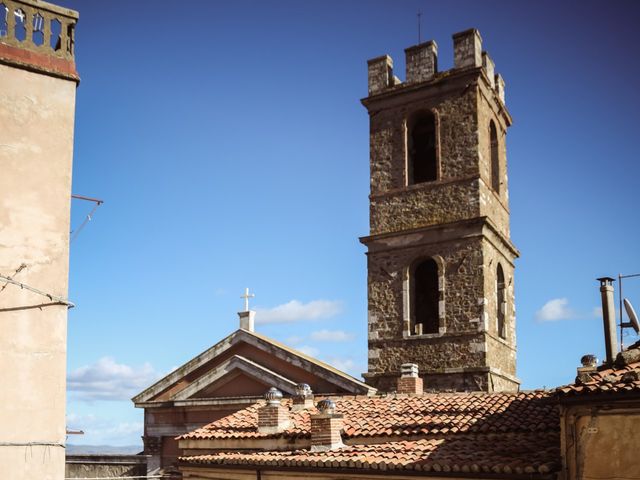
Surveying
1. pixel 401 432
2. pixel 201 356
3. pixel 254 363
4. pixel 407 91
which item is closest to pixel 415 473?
pixel 401 432

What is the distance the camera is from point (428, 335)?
22469 mm

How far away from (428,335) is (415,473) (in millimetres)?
9394

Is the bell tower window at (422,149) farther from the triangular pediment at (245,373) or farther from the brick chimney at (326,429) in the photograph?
the brick chimney at (326,429)

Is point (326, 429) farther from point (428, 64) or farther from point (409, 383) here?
point (428, 64)

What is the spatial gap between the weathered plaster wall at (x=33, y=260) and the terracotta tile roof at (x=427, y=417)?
5.99 meters

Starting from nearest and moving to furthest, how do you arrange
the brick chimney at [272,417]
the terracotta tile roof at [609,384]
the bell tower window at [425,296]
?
1. the terracotta tile roof at [609,384]
2. the brick chimney at [272,417]
3. the bell tower window at [425,296]

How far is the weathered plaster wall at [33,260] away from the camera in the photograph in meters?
11.6

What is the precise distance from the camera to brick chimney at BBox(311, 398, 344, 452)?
1562cm

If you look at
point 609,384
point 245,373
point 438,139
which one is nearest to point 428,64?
point 438,139

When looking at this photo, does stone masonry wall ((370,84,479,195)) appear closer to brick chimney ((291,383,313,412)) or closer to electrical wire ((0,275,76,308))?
brick chimney ((291,383,313,412))

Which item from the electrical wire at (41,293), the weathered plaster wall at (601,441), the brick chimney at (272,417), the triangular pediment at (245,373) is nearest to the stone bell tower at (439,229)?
the triangular pediment at (245,373)

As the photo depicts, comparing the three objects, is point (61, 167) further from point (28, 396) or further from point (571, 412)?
point (571, 412)

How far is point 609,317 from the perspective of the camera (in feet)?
49.3

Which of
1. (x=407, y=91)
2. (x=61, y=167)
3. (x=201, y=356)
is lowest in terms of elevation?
(x=201, y=356)
